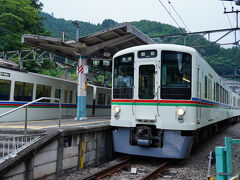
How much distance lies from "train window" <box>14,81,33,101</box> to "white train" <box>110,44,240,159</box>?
5698 mm

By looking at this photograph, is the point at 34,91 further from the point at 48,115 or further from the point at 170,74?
the point at 170,74

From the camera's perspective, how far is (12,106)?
11031 mm

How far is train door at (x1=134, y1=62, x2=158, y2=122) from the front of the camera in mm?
6998

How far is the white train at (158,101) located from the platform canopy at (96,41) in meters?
3.77

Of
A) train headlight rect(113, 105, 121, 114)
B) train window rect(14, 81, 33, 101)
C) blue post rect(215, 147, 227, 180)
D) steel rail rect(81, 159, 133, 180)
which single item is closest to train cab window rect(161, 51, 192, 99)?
train headlight rect(113, 105, 121, 114)

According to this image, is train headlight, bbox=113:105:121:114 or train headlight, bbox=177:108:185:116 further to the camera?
train headlight, bbox=113:105:121:114

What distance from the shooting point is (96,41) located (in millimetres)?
11992

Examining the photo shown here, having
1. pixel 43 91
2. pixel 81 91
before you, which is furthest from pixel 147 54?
pixel 43 91

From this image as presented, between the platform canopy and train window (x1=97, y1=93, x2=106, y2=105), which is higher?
the platform canopy

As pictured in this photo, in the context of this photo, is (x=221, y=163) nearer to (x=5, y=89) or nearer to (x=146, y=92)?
(x=146, y=92)

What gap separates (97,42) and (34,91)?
3949 mm

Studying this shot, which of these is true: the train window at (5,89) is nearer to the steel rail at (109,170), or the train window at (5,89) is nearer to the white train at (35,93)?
the white train at (35,93)

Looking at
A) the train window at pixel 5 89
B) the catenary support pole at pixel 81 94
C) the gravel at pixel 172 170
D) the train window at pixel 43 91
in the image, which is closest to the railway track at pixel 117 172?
the gravel at pixel 172 170

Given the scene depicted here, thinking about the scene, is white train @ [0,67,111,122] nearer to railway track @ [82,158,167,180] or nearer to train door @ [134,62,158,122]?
railway track @ [82,158,167,180]
